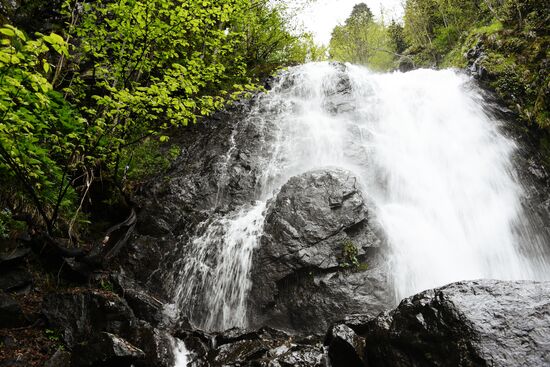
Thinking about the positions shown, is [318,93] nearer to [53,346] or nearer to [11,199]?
[11,199]

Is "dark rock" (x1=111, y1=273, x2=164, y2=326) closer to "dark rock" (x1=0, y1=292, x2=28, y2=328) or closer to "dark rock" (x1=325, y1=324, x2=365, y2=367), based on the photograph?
"dark rock" (x1=0, y1=292, x2=28, y2=328)

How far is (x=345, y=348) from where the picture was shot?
461 centimetres

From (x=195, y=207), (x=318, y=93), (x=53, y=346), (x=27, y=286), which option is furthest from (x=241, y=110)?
(x=53, y=346)

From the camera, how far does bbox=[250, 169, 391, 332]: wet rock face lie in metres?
6.63

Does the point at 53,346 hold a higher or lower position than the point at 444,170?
lower

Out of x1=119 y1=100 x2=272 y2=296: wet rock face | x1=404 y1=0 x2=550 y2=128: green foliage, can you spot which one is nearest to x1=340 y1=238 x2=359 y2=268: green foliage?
x1=119 y1=100 x2=272 y2=296: wet rock face

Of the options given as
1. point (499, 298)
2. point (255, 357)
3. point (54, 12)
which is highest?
point (54, 12)

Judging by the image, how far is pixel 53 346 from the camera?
5445 mm

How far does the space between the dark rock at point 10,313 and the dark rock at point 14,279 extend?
656 millimetres

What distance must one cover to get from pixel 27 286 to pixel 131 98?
14.7 ft

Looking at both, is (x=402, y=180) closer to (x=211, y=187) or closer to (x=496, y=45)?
(x=211, y=187)

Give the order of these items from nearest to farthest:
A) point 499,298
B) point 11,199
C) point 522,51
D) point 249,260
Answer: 1. point 499,298
2. point 11,199
3. point 249,260
4. point 522,51

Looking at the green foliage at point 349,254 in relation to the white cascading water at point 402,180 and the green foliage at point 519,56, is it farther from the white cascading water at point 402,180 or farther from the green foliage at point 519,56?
the green foliage at point 519,56

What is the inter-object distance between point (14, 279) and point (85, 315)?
1.79 metres
